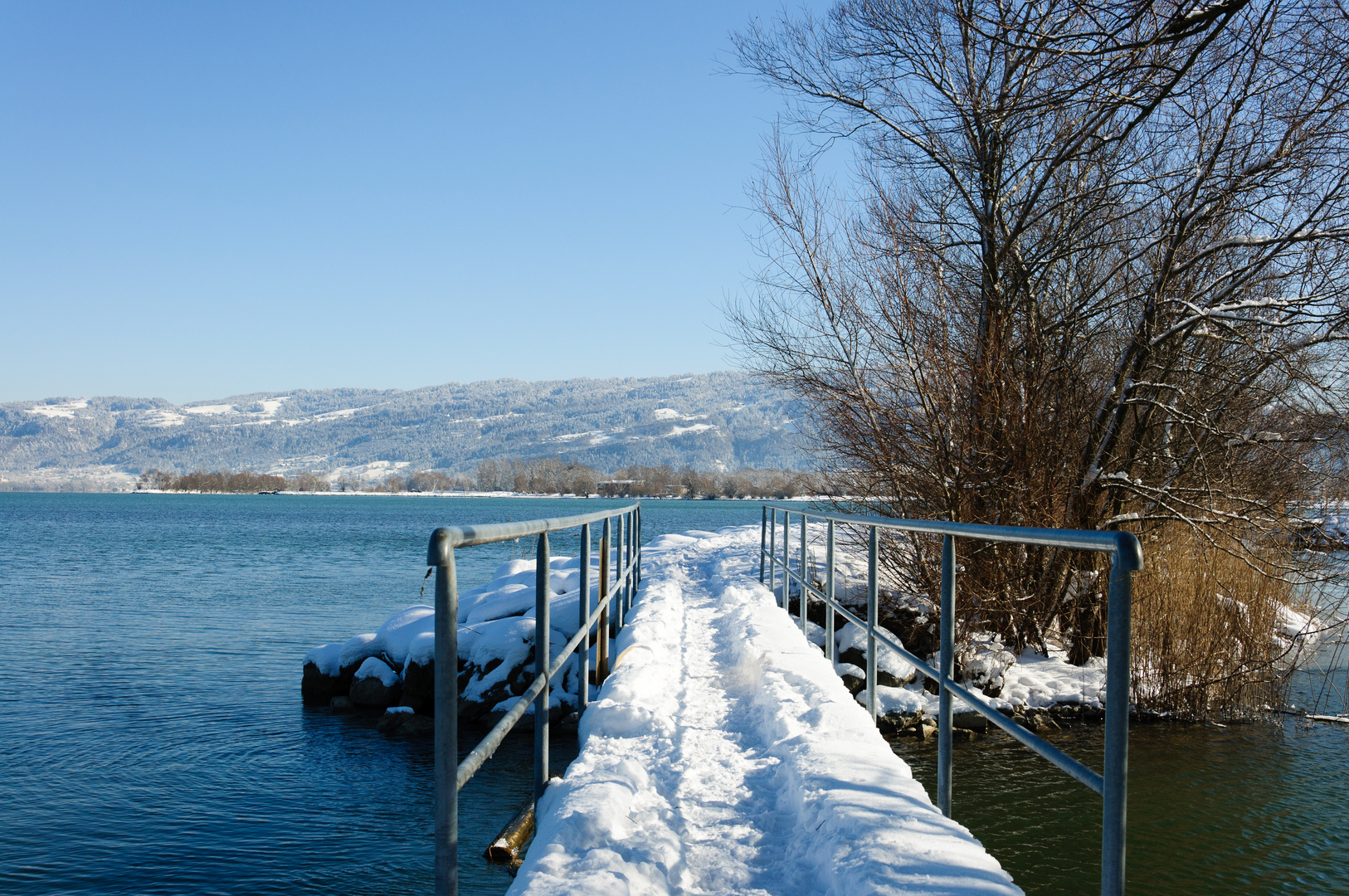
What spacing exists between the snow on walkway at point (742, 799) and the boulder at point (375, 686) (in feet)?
19.1

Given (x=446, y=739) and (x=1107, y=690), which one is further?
(x=446, y=739)

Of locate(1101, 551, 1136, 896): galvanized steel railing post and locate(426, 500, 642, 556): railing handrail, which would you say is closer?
locate(426, 500, 642, 556): railing handrail

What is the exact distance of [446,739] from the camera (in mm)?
2074

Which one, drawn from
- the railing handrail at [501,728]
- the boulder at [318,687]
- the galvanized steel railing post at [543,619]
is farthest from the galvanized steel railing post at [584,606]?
the boulder at [318,687]

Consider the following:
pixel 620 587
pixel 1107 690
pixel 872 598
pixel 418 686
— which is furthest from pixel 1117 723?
pixel 418 686

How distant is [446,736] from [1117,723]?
1472 mm

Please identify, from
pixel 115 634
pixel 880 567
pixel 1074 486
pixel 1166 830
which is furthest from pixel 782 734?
pixel 115 634

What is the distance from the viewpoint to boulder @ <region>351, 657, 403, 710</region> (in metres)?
10.8

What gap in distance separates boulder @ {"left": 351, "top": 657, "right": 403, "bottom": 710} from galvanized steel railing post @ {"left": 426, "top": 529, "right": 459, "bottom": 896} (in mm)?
9137

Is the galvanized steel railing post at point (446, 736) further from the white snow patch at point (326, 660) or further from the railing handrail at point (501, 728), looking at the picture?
the white snow patch at point (326, 660)

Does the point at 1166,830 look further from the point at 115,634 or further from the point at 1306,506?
the point at 115,634

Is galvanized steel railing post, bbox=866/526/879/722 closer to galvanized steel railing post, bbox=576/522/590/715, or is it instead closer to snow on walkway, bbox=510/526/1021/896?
snow on walkway, bbox=510/526/1021/896

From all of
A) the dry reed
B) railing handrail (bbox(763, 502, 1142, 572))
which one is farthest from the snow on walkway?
the dry reed

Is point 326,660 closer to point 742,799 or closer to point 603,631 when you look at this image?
point 603,631
